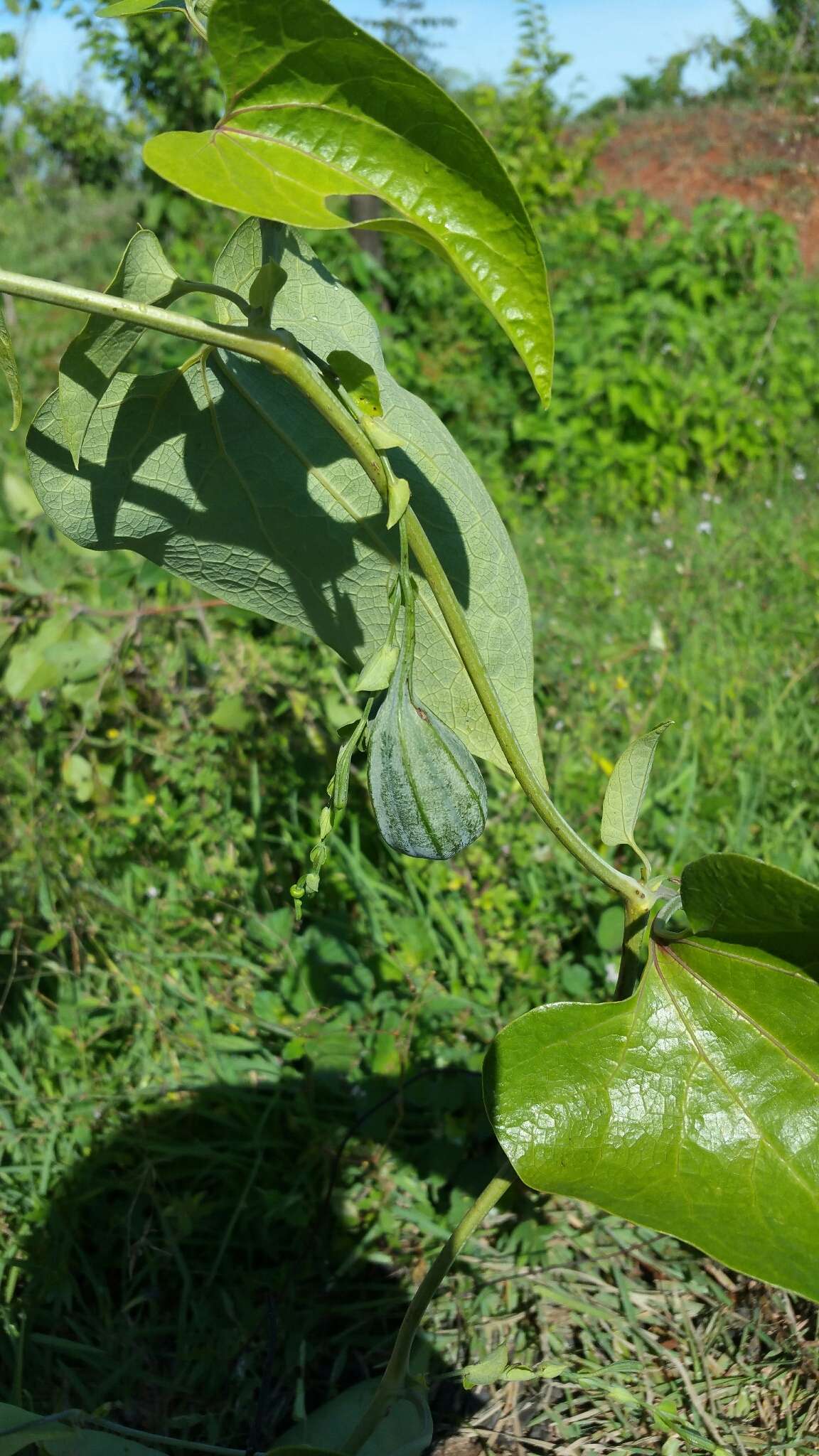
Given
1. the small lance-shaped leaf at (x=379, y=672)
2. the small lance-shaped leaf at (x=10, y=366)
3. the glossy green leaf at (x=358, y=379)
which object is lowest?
the small lance-shaped leaf at (x=379, y=672)

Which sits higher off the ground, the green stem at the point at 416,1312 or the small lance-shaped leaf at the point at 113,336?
the small lance-shaped leaf at the point at 113,336

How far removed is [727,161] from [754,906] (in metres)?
10.6

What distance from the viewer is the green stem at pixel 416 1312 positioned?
0.88 metres

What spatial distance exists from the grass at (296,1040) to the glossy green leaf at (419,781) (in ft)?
2.15

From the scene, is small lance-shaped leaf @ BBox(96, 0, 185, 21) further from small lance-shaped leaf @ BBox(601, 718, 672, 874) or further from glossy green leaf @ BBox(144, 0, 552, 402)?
small lance-shaped leaf @ BBox(601, 718, 672, 874)

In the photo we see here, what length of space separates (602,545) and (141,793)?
1.80 metres

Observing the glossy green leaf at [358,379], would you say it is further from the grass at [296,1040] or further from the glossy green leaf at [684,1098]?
the grass at [296,1040]

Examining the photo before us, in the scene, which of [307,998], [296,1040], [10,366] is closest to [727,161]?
[307,998]

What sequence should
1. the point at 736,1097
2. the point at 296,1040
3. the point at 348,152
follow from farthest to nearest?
the point at 296,1040 < the point at 736,1097 < the point at 348,152

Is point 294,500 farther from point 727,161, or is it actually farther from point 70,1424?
point 727,161

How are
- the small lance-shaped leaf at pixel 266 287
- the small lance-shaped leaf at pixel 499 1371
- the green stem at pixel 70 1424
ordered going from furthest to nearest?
the small lance-shaped leaf at pixel 499 1371 → the green stem at pixel 70 1424 → the small lance-shaped leaf at pixel 266 287

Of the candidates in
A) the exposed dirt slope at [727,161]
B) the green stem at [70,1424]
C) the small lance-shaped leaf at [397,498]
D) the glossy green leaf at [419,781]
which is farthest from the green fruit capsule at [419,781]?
the exposed dirt slope at [727,161]

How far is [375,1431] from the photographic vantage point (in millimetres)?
964

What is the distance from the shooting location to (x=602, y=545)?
334 centimetres
